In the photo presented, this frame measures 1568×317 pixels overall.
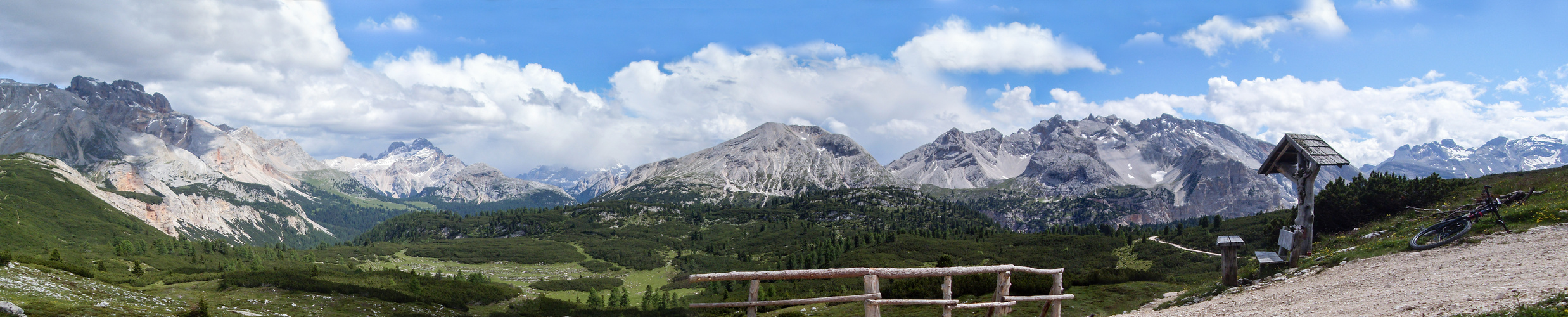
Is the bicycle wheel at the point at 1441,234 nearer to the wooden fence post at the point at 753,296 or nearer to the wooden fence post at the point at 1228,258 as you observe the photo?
the wooden fence post at the point at 1228,258

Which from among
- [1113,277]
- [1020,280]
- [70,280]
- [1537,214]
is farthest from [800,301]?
[70,280]

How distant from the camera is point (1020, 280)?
35594 mm

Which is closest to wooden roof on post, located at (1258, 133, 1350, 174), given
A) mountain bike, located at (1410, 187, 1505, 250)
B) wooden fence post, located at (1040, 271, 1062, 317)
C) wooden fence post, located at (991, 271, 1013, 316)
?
mountain bike, located at (1410, 187, 1505, 250)

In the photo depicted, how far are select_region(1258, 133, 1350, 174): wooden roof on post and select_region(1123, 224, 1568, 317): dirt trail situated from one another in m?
4.42

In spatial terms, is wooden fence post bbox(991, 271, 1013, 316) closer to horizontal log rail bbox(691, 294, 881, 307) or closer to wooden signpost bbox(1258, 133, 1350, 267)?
horizontal log rail bbox(691, 294, 881, 307)

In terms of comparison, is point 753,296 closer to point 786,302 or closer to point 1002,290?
point 786,302

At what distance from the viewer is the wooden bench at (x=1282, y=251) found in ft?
82.7

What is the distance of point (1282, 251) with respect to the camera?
2827 cm

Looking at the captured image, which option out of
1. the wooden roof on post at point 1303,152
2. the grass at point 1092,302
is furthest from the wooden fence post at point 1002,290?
the wooden roof on post at point 1303,152

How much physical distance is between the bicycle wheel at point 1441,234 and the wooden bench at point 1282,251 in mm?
3695

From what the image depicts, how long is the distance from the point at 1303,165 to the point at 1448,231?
16.6ft

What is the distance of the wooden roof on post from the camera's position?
25188mm

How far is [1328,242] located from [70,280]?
88.4 m

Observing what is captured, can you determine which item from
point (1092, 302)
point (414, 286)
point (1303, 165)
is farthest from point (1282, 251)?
point (414, 286)
